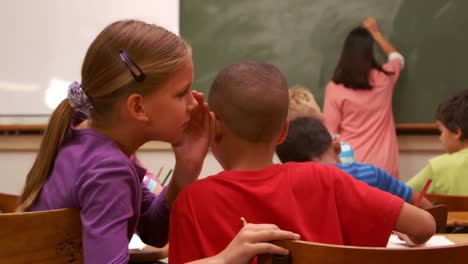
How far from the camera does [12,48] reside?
499cm

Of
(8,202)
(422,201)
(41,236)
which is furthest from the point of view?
(8,202)

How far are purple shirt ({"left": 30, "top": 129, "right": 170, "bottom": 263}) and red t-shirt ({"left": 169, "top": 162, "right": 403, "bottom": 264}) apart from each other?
11cm

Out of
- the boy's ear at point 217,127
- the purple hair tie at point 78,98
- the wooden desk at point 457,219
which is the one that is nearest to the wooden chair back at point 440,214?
the wooden desk at point 457,219

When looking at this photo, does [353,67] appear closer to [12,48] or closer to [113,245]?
[12,48]

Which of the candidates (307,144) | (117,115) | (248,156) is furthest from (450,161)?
(117,115)

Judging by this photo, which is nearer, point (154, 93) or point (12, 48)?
point (154, 93)

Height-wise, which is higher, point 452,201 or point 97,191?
point 97,191

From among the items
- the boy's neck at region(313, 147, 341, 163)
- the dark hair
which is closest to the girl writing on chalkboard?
the dark hair

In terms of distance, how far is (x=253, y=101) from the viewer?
1.44m

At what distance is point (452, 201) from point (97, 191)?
5.06 ft

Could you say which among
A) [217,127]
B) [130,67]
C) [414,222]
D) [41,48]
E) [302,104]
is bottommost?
[41,48]

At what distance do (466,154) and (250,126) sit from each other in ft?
6.43

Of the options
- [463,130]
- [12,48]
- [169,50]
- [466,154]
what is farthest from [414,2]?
[169,50]

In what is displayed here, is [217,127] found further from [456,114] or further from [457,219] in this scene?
[456,114]
